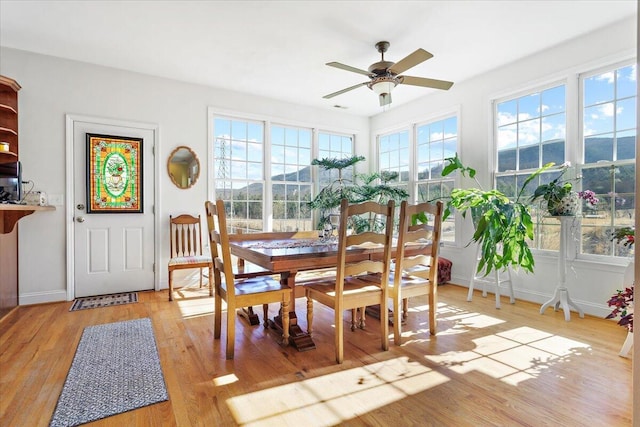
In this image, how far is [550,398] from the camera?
1853 millimetres

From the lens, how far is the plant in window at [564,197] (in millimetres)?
3104

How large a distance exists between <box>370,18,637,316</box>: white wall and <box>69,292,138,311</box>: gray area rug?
409cm

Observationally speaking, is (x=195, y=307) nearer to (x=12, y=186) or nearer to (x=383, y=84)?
(x=12, y=186)

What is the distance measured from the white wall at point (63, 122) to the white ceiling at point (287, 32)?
0.61ft

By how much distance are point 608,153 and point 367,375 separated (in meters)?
3.15

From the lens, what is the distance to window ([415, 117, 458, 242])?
15.8 feet

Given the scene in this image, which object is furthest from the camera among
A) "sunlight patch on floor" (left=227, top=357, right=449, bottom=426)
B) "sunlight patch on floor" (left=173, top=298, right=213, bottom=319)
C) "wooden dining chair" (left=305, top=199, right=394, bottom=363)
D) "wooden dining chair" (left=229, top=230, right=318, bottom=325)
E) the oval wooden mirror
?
the oval wooden mirror

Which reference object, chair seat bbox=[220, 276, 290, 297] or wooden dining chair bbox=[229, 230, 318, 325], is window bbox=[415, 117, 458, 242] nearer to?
wooden dining chair bbox=[229, 230, 318, 325]

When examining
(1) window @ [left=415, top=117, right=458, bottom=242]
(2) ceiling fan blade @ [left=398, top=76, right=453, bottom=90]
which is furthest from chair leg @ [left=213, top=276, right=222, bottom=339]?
(1) window @ [left=415, top=117, right=458, bottom=242]

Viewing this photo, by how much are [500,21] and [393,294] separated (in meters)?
2.64

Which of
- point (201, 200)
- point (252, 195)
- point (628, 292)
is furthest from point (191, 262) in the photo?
point (628, 292)

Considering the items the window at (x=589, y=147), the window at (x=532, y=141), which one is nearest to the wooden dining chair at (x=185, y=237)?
the window at (x=532, y=141)

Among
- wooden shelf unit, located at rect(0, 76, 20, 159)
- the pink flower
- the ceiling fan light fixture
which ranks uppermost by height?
the ceiling fan light fixture

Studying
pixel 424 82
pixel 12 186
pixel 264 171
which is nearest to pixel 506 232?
pixel 424 82
